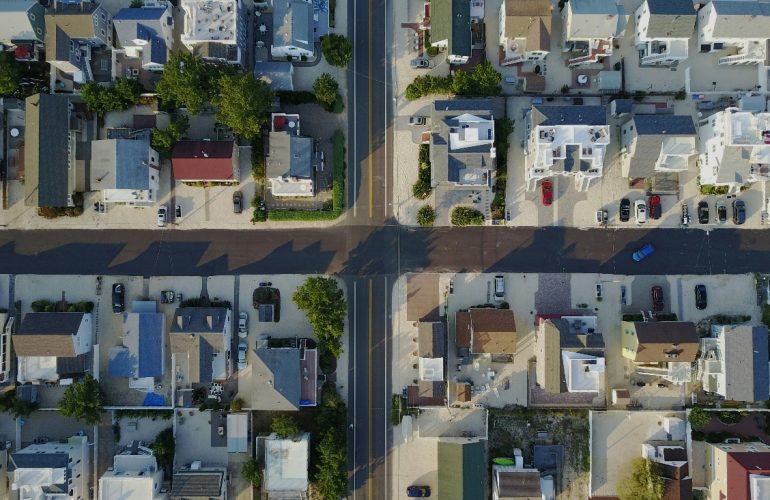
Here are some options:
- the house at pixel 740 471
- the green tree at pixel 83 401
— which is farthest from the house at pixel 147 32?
the house at pixel 740 471

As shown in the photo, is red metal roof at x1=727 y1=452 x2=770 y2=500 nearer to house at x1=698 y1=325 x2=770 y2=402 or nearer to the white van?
house at x1=698 y1=325 x2=770 y2=402

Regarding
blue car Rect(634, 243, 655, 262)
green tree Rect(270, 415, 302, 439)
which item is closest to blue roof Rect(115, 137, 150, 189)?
green tree Rect(270, 415, 302, 439)

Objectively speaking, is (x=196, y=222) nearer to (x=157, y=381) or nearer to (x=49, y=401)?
(x=157, y=381)

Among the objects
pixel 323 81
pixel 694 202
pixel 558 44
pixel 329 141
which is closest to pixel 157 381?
pixel 329 141

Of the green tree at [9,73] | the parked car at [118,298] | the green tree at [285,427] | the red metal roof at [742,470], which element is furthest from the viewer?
the parked car at [118,298]

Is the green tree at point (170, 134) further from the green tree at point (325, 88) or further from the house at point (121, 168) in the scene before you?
the green tree at point (325, 88)

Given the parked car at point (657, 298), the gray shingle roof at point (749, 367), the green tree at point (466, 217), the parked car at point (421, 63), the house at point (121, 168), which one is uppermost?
the parked car at point (421, 63)

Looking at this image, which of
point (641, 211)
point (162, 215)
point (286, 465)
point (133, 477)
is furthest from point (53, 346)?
point (641, 211)
